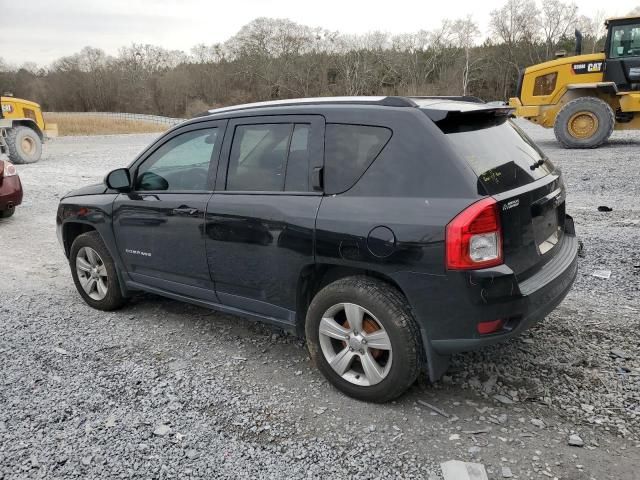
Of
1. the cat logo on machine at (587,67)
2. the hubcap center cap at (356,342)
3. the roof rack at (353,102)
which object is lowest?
the hubcap center cap at (356,342)

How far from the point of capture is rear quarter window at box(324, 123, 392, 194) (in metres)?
2.99

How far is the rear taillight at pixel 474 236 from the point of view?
8.50ft

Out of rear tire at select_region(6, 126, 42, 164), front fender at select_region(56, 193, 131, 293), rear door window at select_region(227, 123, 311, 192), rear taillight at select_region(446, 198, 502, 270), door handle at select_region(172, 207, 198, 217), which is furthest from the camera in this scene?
rear tire at select_region(6, 126, 42, 164)

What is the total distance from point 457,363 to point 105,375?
7.90 feet

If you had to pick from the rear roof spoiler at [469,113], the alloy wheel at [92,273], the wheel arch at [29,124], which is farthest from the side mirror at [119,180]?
the wheel arch at [29,124]

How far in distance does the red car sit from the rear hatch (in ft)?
26.2

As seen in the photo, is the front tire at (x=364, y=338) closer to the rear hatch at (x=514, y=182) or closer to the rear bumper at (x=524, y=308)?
the rear bumper at (x=524, y=308)

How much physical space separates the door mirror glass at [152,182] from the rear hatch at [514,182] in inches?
88.5

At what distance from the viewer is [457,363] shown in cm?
349

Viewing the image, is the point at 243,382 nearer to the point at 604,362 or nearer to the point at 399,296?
the point at 399,296

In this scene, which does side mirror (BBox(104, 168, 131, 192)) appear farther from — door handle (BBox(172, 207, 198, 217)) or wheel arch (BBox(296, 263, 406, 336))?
wheel arch (BBox(296, 263, 406, 336))

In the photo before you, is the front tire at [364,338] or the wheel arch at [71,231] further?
the wheel arch at [71,231]

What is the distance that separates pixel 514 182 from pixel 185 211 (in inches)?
89.0

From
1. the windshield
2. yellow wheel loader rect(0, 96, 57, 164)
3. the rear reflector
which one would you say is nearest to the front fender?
the rear reflector
